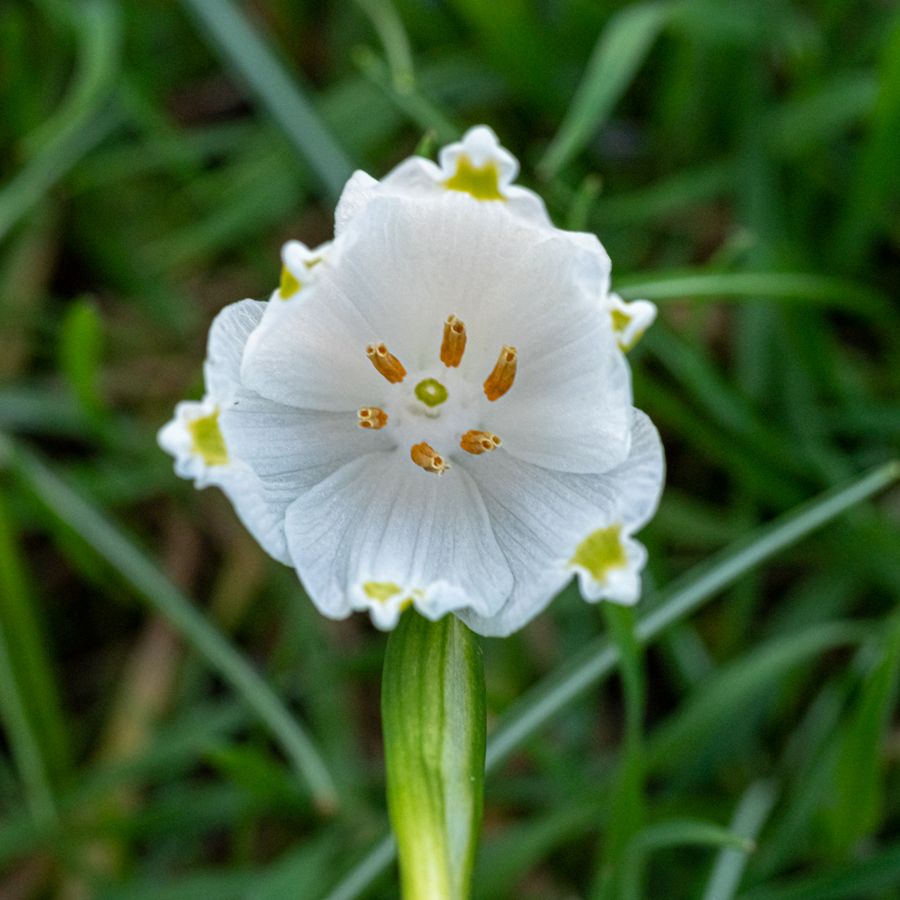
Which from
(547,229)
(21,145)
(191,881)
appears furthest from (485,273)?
(21,145)

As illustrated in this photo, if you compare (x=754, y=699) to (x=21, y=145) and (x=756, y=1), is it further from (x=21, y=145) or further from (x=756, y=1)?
(x=21, y=145)

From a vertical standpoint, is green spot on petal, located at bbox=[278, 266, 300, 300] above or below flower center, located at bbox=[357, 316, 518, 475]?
below

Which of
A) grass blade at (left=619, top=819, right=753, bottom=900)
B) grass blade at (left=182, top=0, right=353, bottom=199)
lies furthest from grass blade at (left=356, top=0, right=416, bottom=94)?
grass blade at (left=619, top=819, right=753, bottom=900)

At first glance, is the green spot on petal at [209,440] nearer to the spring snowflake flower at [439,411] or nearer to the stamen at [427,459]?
the spring snowflake flower at [439,411]

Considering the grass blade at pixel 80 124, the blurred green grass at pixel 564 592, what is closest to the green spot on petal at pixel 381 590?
the blurred green grass at pixel 564 592

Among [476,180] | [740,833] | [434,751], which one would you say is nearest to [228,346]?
[476,180]

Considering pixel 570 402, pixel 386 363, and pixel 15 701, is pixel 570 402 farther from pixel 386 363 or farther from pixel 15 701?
pixel 15 701

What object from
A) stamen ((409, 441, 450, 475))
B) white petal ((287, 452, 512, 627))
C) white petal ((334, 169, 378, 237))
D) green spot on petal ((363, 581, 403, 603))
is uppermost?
white petal ((334, 169, 378, 237))

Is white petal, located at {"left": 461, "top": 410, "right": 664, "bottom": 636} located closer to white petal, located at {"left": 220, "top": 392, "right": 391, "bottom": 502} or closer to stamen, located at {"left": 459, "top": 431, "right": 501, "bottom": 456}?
stamen, located at {"left": 459, "top": 431, "right": 501, "bottom": 456}
